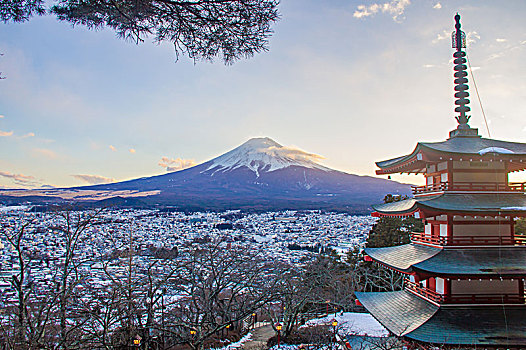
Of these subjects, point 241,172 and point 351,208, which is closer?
point 351,208

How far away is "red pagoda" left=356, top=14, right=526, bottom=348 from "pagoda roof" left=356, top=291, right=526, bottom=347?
0.06ft

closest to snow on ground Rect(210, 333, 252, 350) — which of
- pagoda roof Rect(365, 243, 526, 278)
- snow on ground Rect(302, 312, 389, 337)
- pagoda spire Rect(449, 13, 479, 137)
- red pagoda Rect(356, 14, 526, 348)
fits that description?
snow on ground Rect(302, 312, 389, 337)

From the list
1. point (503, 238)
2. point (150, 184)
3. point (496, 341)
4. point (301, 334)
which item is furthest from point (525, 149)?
point (150, 184)

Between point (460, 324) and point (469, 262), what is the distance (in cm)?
126

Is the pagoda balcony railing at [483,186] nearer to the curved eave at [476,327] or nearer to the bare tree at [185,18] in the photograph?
the curved eave at [476,327]

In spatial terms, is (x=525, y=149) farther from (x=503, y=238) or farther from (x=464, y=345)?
(x=464, y=345)

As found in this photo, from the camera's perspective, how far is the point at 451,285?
7812 millimetres

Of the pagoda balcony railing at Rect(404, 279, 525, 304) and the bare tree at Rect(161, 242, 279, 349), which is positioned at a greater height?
the pagoda balcony railing at Rect(404, 279, 525, 304)

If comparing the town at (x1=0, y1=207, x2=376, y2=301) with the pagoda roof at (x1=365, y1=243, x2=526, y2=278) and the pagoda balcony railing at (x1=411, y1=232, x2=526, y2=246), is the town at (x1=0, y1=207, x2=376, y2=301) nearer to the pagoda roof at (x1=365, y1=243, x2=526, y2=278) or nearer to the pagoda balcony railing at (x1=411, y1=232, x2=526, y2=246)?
the pagoda roof at (x1=365, y1=243, x2=526, y2=278)

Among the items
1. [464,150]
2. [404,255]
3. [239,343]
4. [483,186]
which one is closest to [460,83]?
[464,150]

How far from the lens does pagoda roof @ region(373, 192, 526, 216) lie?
297 inches

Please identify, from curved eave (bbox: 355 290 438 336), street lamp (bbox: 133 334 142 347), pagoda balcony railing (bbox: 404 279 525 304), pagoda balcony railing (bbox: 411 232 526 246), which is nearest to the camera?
curved eave (bbox: 355 290 438 336)

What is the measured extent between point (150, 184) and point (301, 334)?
8594 centimetres

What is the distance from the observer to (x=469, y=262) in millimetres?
7586
